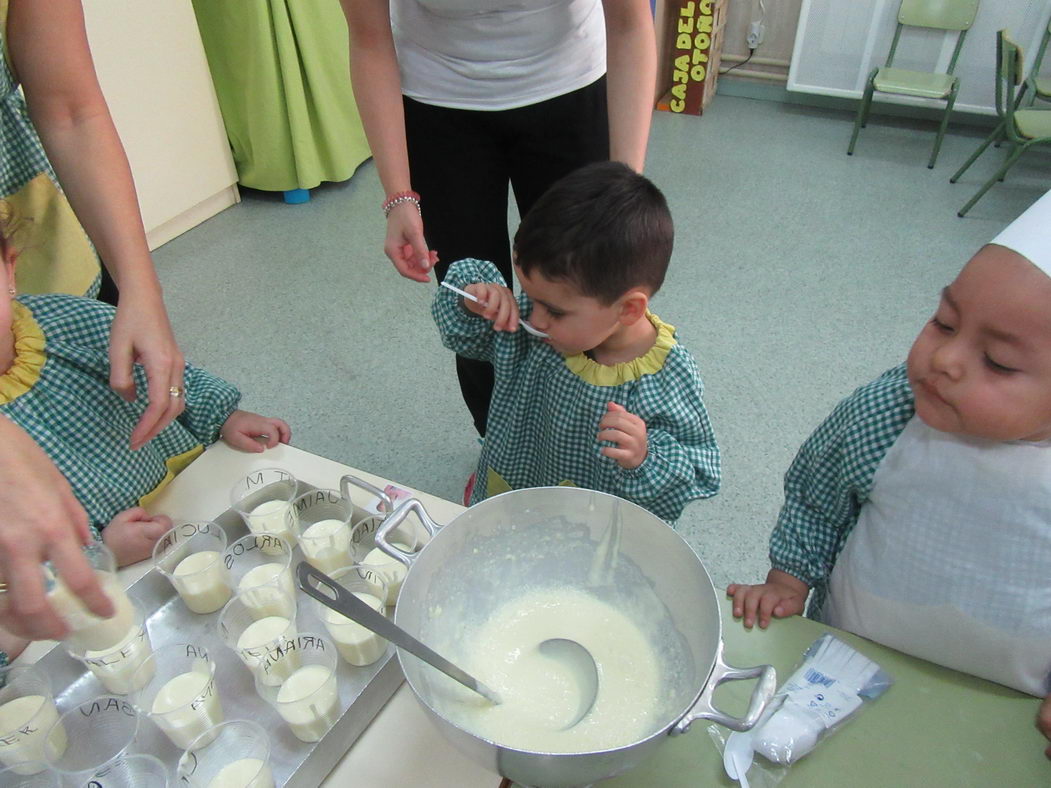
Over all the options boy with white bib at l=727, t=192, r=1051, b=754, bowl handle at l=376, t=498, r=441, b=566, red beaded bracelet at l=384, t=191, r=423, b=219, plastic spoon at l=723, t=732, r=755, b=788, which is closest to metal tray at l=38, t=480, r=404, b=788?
bowl handle at l=376, t=498, r=441, b=566

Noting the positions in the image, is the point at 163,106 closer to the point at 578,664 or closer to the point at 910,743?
the point at 578,664

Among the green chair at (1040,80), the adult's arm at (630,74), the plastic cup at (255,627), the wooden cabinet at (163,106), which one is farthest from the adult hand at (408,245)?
the green chair at (1040,80)

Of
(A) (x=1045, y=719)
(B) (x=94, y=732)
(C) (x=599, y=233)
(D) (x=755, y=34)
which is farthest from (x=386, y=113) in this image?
(D) (x=755, y=34)

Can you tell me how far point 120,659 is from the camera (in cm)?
65

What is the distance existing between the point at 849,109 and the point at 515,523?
4.12 meters

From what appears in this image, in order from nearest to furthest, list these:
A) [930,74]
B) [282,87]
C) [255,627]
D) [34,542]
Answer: [34,542], [255,627], [282,87], [930,74]

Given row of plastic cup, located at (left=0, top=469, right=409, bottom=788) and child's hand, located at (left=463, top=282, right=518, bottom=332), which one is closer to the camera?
row of plastic cup, located at (left=0, top=469, right=409, bottom=788)

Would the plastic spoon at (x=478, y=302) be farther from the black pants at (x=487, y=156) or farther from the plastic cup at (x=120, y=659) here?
the plastic cup at (x=120, y=659)

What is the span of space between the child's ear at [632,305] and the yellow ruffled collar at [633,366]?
0.22 ft

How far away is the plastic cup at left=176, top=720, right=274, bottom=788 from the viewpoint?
1.92 feet

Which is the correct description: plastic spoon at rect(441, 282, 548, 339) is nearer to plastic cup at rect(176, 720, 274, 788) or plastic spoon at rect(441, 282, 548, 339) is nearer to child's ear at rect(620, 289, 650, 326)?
child's ear at rect(620, 289, 650, 326)

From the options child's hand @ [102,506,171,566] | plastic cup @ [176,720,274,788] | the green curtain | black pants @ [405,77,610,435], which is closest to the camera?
plastic cup @ [176,720,274,788]

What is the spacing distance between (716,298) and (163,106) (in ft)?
7.28

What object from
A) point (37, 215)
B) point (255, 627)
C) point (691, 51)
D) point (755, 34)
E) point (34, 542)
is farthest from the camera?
point (755, 34)
